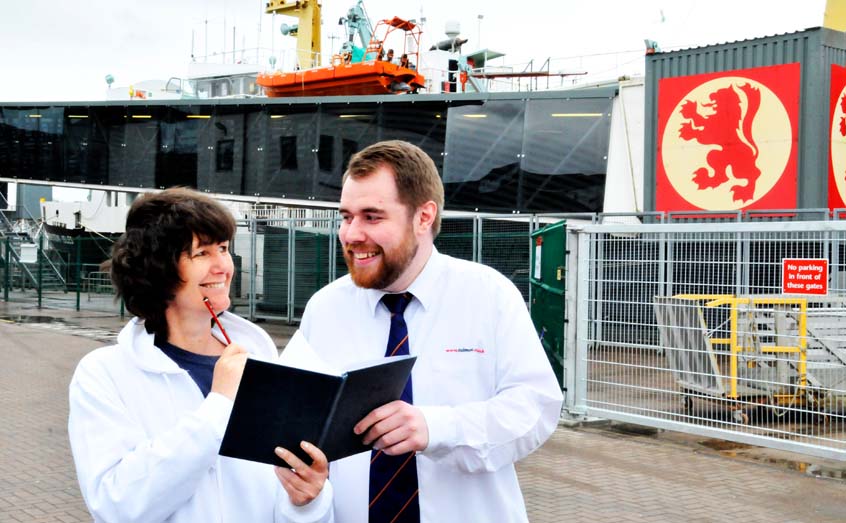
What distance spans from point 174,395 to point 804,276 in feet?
21.4

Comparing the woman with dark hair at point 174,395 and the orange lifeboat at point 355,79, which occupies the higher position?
the orange lifeboat at point 355,79

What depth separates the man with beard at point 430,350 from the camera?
2.67 m

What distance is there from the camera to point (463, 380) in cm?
276

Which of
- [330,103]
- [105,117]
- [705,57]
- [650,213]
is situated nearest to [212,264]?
[650,213]

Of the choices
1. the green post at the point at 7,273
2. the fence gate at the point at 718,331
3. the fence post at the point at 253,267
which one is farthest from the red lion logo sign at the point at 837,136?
the green post at the point at 7,273

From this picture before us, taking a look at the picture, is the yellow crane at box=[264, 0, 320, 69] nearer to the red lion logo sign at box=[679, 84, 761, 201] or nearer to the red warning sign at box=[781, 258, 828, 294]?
the red lion logo sign at box=[679, 84, 761, 201]

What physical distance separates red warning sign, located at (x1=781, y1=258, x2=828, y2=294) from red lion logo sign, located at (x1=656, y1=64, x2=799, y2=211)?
27.7 feet

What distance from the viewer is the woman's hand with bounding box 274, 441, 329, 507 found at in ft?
7.47

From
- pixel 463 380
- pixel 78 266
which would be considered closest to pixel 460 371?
pixel 463 380

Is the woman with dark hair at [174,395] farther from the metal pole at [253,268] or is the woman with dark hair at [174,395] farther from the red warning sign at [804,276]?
the metal pole at [253,268]

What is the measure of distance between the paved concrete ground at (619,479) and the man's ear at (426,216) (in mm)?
4016

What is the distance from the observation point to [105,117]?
2705 centimetres

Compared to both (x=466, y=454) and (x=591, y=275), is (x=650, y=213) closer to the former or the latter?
(x=591, y=275)

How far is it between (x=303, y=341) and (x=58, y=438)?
23.4 feet
